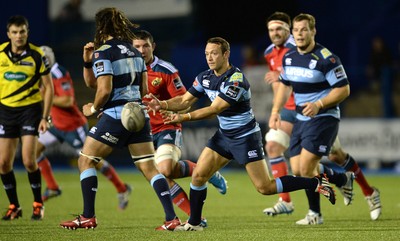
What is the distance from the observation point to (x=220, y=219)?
424 inches

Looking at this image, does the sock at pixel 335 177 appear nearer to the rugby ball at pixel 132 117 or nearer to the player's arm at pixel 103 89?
the rugby ball at pixel 132 117

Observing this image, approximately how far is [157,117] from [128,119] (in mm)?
1915

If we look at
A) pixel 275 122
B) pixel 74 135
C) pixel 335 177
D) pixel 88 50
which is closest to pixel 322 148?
pixel 335 177

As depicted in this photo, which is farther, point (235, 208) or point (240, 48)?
point (240, 48)

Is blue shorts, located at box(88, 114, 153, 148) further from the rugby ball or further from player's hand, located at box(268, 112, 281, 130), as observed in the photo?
player's hand, located at box(268, 112, 281, 130)

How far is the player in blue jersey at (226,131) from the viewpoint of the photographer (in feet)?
29.3

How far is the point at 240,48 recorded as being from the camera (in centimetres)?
2183

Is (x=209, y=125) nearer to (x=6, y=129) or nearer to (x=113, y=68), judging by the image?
(x=6, y=129)

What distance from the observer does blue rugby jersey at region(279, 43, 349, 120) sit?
385 inches

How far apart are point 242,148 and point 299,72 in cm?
140

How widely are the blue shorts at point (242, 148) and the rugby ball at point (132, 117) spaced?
0.87 metres

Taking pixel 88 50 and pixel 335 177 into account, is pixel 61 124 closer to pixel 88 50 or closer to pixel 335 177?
pixel 88 50

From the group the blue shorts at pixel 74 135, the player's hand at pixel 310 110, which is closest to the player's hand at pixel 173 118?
the player's hand at pixel 310 110

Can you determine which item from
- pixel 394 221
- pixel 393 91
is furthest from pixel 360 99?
pixel 394 221
